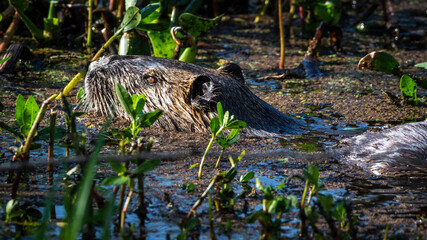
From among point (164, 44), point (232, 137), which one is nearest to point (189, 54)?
point (164, 44)

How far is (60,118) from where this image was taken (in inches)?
175

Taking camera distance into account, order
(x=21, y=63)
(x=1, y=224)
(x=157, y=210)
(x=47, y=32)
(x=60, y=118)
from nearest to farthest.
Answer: (x=1, y=224)
(x=157, y=210)
(x=60, y=118)
(x=21, y=63)
(x=47, y=32)

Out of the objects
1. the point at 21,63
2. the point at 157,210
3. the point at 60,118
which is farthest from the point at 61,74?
the point at 157,210

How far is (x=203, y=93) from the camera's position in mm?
4109

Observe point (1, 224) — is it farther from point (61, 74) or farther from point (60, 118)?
point (61, 74)

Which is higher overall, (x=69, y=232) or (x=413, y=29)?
(x=413, y=29)

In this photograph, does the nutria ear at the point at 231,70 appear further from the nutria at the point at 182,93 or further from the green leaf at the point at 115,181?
the green leaf at the point at 115,181

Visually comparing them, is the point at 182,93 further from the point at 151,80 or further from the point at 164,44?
the point at 164,44

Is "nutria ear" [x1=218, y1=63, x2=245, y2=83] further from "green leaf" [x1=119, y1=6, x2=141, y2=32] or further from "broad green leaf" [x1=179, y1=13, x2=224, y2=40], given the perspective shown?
"green leaf" [x1=119, y1=6, x2=141, y2=32]

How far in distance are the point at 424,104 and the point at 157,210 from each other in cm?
340

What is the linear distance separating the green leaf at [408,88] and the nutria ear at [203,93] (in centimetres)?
190

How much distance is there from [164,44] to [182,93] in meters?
1.48

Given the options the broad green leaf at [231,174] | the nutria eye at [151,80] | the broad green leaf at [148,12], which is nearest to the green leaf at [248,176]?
the broad green leaf at [231,174]

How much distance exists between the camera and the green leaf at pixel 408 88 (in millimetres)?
4895
